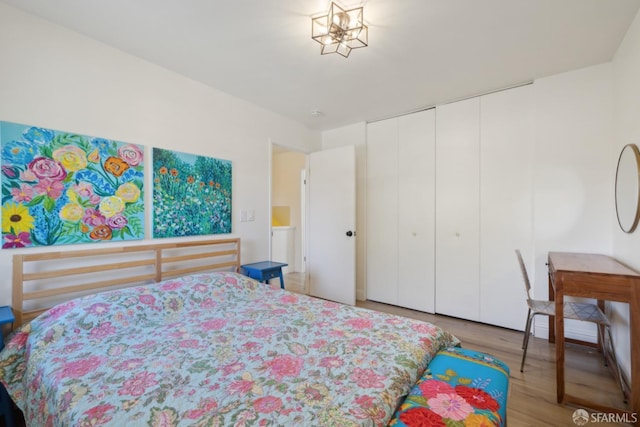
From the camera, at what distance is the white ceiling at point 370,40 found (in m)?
1.67

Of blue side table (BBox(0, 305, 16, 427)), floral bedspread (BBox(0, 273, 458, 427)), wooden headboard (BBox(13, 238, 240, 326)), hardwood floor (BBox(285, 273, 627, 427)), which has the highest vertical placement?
wooden headboard (BBox(13, 238, 240, 326))

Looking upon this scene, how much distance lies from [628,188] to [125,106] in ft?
12.3

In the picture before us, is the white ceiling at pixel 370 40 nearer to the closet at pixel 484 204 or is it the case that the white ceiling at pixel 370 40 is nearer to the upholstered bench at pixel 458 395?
the closet at pixel 484 204

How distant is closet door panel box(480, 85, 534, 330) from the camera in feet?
8.93

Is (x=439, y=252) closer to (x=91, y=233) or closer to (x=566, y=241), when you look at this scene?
(x=566, y=241)

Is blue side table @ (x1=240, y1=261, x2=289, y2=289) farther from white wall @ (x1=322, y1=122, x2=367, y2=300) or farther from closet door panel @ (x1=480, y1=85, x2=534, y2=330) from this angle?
closet door panel @ (x1=480, y1=85, x2=534, y2=330)

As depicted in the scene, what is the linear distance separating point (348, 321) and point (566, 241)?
2.25 metres

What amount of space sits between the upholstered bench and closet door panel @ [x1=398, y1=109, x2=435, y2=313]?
1.99 metres

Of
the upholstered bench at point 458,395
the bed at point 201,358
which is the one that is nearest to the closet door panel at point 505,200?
the bed at point 201,358

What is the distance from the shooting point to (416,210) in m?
3.39

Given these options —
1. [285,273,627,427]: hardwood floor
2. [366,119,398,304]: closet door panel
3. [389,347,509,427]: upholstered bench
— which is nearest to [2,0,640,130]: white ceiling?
[366,119,398,304]: closet door panel

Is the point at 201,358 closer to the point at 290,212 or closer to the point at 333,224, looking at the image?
the point at 333,224

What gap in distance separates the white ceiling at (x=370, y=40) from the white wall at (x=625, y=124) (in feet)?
0.47

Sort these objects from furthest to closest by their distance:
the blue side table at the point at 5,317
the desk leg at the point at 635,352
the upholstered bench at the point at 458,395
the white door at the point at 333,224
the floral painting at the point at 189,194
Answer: the white door at the point at 333,224 → the floral painting at the point at 189,194 → the desk leg at the point at 635,352 → the blue side table at the point at 5,317 → the upholstered bench at the point at 458,395
